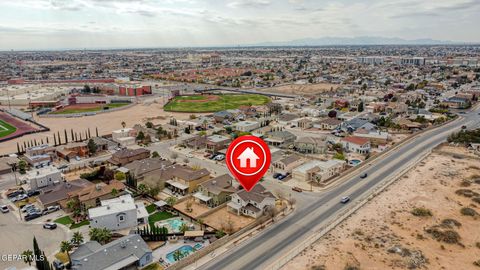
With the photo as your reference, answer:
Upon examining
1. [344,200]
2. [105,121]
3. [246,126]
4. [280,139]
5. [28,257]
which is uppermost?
[246,126]

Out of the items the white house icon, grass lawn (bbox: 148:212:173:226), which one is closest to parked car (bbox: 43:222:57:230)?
grass lawn (bbox: 148:212:173:226)

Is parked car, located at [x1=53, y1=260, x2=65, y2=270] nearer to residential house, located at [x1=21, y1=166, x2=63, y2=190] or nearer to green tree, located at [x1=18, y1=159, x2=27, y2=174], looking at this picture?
residential house, located at [x1=21, y1=166, x2=63, y2=190]

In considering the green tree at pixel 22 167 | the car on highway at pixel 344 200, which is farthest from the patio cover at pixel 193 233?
the green tree at pixel 22 167

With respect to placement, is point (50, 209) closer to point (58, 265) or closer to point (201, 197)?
point (58, 265)

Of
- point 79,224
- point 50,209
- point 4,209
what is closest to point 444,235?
point 79,224

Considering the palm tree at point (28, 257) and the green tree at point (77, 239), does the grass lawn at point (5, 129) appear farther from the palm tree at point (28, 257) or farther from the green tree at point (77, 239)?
the palm tree at point (28, 257)

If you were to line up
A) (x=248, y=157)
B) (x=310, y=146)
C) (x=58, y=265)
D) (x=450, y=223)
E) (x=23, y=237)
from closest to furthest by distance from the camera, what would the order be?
(x=248, y=157), (x=58, y=265), (x=23, y=237), (x=450, y=223), (x=310, y=146)
